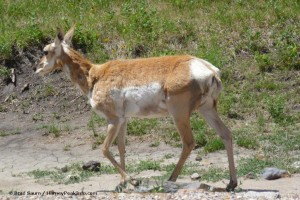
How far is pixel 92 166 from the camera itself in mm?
11805

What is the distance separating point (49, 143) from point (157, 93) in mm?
4108

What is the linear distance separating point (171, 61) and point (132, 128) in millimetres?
3507

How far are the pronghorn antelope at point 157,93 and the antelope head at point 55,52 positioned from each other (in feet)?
0.56

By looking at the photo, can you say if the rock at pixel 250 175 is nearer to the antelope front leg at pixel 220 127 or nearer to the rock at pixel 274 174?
the rock at pixel 274 174

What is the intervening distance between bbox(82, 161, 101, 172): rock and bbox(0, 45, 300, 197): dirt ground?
0.43 meters

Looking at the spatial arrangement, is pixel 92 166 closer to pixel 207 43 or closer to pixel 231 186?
pixel 231 186

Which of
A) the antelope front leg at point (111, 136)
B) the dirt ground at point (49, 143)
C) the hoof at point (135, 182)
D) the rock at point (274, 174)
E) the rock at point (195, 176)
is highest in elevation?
the antelope front leg at point (111, 136)

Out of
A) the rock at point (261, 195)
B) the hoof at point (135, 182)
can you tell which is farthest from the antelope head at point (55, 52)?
the rock at point (261, 195)

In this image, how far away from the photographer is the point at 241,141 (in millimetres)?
12633

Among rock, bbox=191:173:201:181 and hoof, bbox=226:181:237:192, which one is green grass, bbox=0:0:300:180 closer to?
rock, bbox=191:173:201:181

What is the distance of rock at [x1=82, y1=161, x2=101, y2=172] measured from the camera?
11789mm

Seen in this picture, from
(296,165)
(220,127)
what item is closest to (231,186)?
(220,127)

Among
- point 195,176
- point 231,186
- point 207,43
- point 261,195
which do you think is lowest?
point 195,176

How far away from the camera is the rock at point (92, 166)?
38.7 feet
